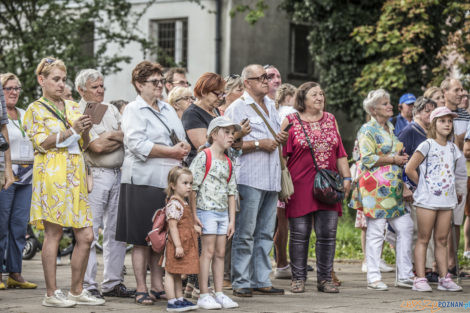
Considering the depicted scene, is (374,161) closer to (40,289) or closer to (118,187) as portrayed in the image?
(118,187)

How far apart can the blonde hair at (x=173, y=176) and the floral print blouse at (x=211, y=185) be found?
202 millimetres

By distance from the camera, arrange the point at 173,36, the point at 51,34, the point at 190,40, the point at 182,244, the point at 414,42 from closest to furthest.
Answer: the point at 182,244, the point at 51,34, the point at 414,42, the point at 190,40, the point at 173,36

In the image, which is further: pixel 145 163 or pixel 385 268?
pixel 385 268

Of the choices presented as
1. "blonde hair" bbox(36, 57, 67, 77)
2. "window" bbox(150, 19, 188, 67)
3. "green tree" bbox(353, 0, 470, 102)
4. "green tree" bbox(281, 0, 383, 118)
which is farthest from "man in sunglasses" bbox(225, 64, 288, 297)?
"window" bbox(150, 19, 188, 67)

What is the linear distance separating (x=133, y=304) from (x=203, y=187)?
1.26 meters

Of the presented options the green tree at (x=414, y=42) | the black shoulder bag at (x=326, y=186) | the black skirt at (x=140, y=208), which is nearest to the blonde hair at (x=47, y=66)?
the black skirt at (x=140, y=208)

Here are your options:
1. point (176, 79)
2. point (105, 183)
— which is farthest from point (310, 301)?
point (176, 79)

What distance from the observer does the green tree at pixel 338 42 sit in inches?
807

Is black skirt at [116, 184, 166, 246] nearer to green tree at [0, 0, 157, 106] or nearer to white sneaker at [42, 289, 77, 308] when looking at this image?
white sneaker at [42, 289, 77, 308]

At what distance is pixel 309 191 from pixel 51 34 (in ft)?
35.5

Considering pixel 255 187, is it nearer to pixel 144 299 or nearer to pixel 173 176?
pixel 173 176

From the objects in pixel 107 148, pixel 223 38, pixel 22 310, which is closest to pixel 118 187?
pixel 107 148

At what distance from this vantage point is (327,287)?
29.7 feet

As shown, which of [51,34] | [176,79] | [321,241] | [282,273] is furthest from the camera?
[51,34]
